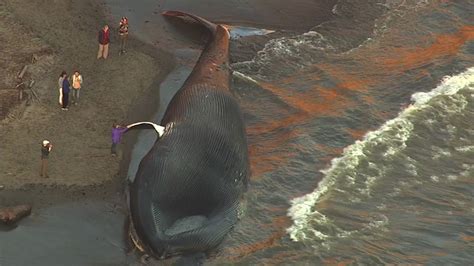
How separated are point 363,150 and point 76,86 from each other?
11660 millimetres

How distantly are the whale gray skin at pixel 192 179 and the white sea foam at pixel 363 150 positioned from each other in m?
2.17

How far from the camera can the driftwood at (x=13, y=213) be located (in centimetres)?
2258

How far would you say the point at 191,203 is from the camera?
23.1 m

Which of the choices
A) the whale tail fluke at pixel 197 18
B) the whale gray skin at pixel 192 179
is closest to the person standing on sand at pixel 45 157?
the whale gray skin at pixel 192 179

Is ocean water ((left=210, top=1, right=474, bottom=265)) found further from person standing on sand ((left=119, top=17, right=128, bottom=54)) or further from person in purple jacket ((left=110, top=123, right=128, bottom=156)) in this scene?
person standing on sand ((left=119, top=17, right=128, bottom=54))

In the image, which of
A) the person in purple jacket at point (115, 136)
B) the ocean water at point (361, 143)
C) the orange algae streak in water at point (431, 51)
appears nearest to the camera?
the ocean water at point (361, 143)

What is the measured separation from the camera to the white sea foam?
84.1 ft

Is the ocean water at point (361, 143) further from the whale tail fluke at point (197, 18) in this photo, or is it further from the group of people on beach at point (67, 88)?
the group of people on beach at point (67, 88)

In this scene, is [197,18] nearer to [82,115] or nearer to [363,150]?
[82,115]

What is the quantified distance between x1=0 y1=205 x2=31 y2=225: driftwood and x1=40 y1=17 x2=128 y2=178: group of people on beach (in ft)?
6.49

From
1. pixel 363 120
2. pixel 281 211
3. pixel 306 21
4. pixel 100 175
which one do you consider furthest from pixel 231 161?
pixel 306 21

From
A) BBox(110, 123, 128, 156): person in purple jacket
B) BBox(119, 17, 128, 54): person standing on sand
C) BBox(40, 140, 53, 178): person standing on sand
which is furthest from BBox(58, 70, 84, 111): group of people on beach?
BBox(119, 17, 128, 54): person standing on sand

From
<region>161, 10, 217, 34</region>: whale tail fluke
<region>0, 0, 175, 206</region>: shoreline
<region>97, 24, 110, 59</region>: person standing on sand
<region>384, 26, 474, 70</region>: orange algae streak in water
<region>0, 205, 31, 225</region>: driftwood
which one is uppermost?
<region>384, 26, 474, 70</region>: orange algae streak in water

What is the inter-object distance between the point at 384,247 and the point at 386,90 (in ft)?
41.0
